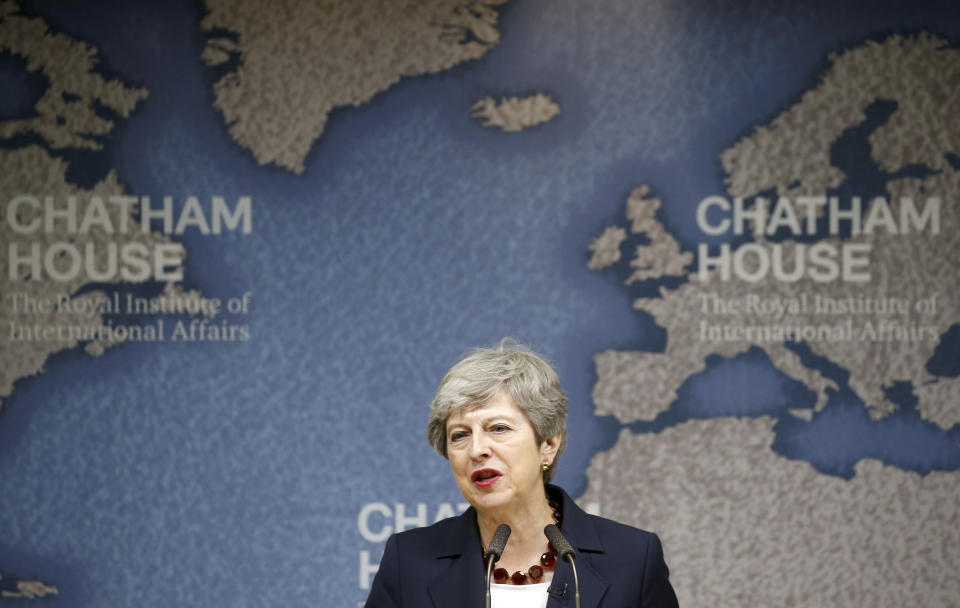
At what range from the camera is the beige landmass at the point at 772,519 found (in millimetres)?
2670

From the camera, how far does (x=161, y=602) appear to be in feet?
9.08

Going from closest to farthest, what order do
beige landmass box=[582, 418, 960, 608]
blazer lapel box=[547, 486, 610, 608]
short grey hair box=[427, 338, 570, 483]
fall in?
blazer lapel box=[547, 486, 610, 608]
short grey hair box=[427, 338, 570, 483]
beige landmass box=[582, 418, 960, 608]

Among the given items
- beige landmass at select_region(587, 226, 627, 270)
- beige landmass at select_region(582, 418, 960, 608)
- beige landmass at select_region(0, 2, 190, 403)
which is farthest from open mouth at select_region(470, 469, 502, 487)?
beige landmass at select_region(0, 2, 190, 403)

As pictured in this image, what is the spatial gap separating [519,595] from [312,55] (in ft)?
5.49

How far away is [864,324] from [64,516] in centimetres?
233

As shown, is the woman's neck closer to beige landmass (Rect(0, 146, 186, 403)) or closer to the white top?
the white top

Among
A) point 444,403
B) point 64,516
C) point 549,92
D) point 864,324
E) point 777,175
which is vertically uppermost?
point 549,92

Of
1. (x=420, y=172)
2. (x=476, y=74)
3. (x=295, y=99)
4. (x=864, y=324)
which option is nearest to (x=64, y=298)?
(x=295, y=99)

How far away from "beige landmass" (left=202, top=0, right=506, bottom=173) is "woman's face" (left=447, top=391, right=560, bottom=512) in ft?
3.97

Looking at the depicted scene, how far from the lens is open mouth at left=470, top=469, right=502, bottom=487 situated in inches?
72.9

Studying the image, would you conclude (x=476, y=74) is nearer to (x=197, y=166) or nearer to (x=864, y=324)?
(x=197, y=166)

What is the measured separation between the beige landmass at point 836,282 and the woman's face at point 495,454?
0.87 m

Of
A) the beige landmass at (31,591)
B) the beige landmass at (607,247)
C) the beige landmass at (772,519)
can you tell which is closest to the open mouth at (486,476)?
the beige landmass at (772,519)

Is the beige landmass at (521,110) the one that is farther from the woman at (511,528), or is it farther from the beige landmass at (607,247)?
the woman at (511,528)
